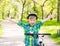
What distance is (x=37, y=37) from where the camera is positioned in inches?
225

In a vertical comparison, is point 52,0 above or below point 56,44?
above

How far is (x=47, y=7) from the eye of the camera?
67.0 m

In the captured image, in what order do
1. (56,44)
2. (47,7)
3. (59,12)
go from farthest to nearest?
(47,7) → (59,12) → (56,44)

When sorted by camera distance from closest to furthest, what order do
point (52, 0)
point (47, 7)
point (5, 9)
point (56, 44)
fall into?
point (56, 44) → point (52, 0) → point (47, 7) → point (5, 9)

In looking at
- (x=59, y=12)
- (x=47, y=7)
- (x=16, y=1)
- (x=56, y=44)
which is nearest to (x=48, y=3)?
(x=47, y=7)

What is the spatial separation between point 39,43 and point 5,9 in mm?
67886

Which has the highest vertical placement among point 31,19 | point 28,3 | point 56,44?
point 28,3

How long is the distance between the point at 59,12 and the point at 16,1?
86.0ft

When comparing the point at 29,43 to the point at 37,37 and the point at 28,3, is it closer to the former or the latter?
the point at 37,37

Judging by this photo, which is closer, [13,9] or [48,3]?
[48,3]

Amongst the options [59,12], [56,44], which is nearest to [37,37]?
[56,44]

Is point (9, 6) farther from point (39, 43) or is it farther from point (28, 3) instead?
point (39, 43)

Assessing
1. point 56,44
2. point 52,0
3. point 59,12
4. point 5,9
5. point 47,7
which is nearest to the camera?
point 56,44

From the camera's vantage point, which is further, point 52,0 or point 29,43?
point 52,0
